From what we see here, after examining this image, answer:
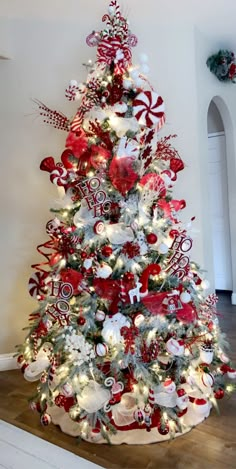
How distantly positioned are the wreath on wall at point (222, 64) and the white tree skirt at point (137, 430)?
2811 millimetres

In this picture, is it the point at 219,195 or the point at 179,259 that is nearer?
the point at 179,259

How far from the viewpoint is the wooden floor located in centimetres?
149

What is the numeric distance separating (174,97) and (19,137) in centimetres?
130

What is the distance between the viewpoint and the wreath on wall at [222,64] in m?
3.16

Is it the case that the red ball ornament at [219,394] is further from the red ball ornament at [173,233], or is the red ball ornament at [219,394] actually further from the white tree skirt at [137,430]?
the red ball ornament at [173,233]

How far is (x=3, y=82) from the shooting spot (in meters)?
2.60

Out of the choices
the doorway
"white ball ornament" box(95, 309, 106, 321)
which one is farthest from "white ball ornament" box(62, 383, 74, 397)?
the doorway

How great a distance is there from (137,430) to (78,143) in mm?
1534

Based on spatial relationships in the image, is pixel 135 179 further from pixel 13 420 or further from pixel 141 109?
pixel 13 420

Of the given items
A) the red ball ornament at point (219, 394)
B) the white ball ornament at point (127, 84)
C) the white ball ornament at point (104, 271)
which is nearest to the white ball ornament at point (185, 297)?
the white ball ornament at point (104, 271)

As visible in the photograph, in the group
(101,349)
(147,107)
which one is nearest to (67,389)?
(101,349)

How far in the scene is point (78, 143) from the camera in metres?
1.92

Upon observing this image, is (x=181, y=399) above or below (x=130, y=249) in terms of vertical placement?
below

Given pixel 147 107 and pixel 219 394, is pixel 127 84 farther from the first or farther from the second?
pixel 219 394
